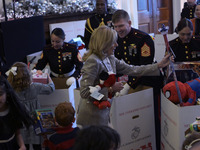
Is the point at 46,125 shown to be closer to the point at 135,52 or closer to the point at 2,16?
the point at 135,52

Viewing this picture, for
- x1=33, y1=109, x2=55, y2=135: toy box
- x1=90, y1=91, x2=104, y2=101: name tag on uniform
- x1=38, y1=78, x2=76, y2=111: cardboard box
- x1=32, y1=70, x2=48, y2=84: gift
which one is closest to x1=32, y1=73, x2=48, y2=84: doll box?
x1=32, y1=70, x2=48, y2=84: gift

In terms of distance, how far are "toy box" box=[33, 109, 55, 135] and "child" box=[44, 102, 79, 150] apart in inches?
9.0

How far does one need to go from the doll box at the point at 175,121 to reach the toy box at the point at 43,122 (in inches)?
36.3

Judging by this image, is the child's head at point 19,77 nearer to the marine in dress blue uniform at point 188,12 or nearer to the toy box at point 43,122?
the toy box at point 43,122

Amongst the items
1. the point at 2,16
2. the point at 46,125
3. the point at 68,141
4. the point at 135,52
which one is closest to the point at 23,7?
the point at 2,16

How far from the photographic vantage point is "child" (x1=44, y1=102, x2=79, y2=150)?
2.27m

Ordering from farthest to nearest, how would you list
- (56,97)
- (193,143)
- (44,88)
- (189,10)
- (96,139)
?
(189,10) < (56,97) < (44,88) < (193,143) < (96,139)

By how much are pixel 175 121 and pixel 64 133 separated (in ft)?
2.88

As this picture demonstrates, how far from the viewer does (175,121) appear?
2.66 m

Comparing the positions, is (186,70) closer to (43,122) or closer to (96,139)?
(43,122)

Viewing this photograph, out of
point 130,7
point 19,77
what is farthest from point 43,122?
point 130,7

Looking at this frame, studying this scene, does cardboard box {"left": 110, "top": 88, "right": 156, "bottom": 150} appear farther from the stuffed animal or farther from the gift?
the gift

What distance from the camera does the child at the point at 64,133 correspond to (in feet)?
7.45

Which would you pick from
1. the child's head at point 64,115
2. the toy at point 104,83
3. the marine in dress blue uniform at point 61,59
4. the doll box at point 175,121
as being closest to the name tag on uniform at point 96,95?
the toy at point 104,83
